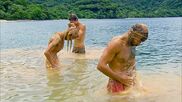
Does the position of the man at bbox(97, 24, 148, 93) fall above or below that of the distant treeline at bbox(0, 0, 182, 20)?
above

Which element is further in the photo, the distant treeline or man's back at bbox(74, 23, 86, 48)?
the distant treeline

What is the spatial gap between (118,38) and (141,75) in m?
5.10

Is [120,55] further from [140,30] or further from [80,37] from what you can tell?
[80,37]

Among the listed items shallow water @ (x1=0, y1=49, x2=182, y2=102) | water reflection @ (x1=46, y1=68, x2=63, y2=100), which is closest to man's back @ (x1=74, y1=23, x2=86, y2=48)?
shallow water @ (x1=0, y1=49, x2=182, y2=102)

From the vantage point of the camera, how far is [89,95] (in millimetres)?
9703

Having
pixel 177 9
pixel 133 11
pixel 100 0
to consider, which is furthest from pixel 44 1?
pixel 177 9

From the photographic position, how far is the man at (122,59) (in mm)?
7844

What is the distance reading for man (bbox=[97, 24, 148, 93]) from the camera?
25.7 ft

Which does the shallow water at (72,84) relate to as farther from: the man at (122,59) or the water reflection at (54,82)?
the man at (122,59)

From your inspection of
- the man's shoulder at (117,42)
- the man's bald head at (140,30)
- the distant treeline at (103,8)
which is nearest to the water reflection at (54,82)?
the man's shoulder at (117,42)

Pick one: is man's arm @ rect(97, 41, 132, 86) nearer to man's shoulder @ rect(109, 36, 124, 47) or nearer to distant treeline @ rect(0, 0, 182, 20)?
man's shoulder @ rect(109, 36, 124, 47)

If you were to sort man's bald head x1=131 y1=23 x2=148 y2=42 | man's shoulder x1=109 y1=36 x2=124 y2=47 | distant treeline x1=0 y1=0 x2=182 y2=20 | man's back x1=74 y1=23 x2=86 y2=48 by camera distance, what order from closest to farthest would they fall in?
man's bald head x1=131 y1=23 x2=148 y2=42 → man's shoulder x1=109 y1=36 x2=124 y2=47 → man's back x1=74 y1=23 x2=86 y2=48 → distant treeline x1=0 y1=0 x2=182 y2=20

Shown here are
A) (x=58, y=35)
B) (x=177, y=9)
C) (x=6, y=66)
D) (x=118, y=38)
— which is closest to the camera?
(x=118, y=38)

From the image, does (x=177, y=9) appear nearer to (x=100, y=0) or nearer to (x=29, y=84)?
(x=100, y=0)
